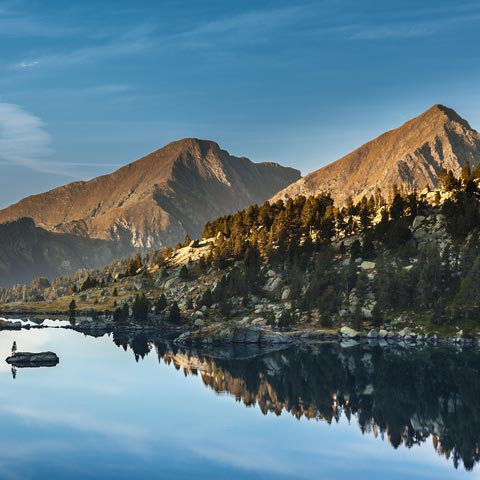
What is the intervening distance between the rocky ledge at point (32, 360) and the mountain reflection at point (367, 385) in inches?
711

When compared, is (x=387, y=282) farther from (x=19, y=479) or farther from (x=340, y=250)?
(x=19, y=479)

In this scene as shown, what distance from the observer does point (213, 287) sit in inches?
7726

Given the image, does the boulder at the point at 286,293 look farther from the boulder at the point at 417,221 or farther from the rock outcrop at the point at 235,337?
the boulder at the point at 417,221

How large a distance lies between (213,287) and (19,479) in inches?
5531

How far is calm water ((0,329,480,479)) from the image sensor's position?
200 ft

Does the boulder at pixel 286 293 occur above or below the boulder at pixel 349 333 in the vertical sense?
above

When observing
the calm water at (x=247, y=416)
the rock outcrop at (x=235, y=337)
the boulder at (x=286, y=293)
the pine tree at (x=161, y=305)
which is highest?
the boulder at (x=286, y=293)

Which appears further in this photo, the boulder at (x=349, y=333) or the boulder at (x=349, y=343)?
the boulder at (x=349, y=333)

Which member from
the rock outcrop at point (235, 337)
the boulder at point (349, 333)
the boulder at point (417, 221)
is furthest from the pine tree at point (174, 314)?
the boulder at point (417, 221)

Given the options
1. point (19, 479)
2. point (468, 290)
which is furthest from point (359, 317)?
point (19, 479)

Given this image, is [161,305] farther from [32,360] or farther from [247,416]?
[247,416]

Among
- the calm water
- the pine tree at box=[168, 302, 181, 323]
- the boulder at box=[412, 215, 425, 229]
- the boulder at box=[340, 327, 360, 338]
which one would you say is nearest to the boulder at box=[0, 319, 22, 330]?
the pine tree at box=[168, 302, 181, 323]

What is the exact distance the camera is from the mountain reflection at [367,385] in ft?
243

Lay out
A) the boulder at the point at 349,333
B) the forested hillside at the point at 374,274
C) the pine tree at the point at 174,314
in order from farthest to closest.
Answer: the pine tree at the point at 174,314
the forested hillside at the point at 374,274
the boulder at the point at 349,333
